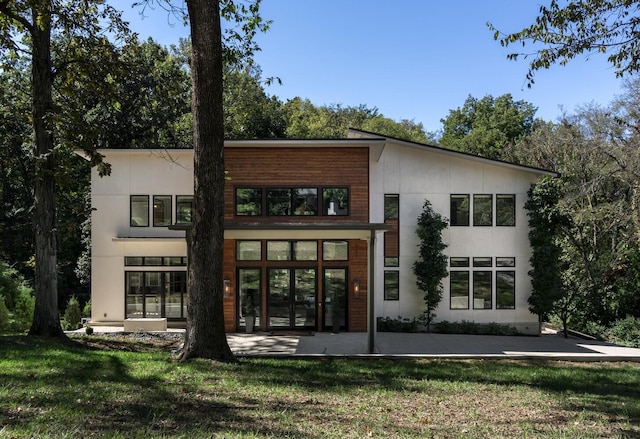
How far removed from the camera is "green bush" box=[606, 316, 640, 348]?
1655cm

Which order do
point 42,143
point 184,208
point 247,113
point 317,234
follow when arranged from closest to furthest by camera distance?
point 42,143
point 317,234
point 184,208
point 247,113

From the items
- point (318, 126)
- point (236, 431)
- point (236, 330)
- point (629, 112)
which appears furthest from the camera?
point (318, 126)

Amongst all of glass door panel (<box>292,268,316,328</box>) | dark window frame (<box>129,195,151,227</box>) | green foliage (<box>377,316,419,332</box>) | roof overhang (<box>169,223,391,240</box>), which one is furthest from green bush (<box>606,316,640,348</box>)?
dark window frame (<box>129,195,151,227</box>)

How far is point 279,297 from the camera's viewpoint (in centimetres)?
1661

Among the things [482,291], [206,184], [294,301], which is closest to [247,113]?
[294,301]

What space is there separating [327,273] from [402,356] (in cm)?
514

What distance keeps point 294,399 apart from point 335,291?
9.93 m

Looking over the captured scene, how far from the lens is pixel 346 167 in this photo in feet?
54.7

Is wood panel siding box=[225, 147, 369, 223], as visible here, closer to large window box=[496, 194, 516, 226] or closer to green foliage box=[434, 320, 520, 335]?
green foliage box=[434, 320, 520, 335]

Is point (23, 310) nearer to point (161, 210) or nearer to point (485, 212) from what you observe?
point (161, 210)

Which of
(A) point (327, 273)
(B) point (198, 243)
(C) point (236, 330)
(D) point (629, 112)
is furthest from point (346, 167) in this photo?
(D) point (629, 112)

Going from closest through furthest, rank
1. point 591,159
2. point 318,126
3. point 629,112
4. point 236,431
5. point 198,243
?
point 236,431 < point 198,243 < point 629,112 < point 591,159 < point 318,126

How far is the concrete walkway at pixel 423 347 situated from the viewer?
12492 mm

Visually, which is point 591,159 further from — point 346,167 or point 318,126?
point 318,126
